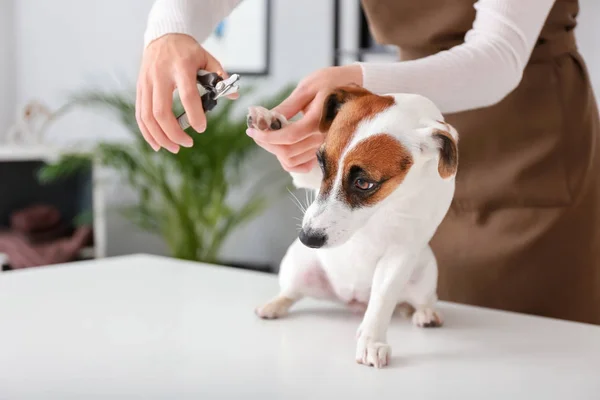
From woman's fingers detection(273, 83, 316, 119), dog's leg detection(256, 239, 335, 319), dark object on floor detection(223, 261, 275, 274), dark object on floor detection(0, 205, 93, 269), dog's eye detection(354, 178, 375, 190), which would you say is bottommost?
dark object on floor detection(223, 261, 275, 274)

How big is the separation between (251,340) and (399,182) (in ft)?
0.76

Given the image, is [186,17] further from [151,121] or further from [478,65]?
[478,65]

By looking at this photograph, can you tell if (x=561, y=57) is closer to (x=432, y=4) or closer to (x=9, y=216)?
(x=432, y=4)

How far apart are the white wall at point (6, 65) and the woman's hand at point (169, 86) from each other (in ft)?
11.7

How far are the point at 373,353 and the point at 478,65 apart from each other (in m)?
0.36

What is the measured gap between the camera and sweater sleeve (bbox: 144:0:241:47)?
855mm

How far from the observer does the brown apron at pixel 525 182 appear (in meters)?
1.15

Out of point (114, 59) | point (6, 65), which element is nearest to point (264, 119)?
point (114, 59)

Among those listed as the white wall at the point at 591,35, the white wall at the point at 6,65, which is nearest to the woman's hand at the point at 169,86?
the white wall at the point at 591,35

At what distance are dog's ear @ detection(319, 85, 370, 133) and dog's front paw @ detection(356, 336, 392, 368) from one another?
215 mm

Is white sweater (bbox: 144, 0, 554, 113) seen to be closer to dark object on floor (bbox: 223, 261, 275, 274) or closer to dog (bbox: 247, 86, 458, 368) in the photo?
dog (bbox: 247, 86, 458, 368)

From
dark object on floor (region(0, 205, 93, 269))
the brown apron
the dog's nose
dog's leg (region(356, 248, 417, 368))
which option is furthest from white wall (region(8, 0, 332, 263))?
the dog's nose

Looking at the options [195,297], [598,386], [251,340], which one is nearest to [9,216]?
[195,297]

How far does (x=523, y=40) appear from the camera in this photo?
908mm
